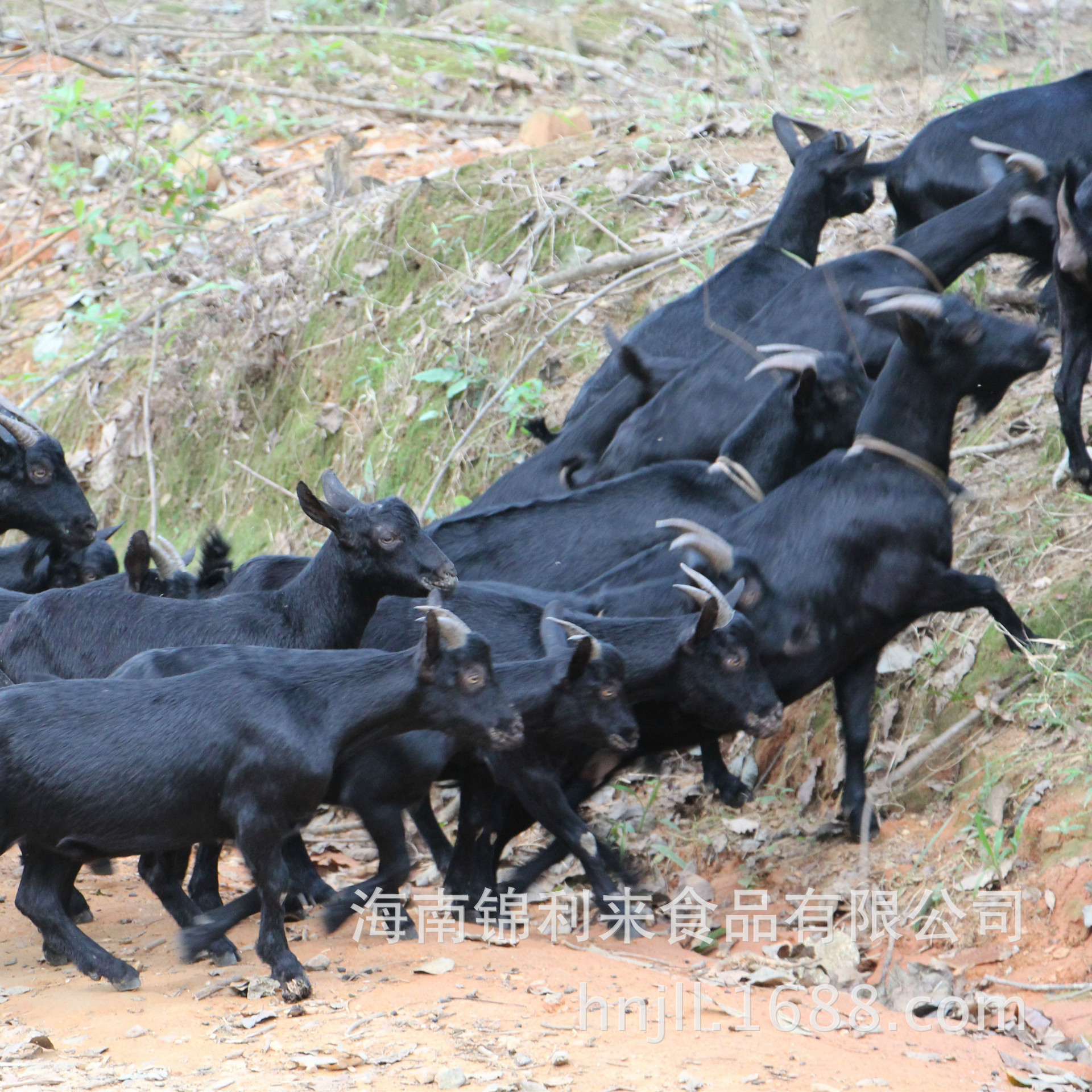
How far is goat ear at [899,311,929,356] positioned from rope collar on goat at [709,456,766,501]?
3.23 ft

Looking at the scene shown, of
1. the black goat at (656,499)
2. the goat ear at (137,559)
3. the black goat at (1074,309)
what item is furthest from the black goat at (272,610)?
the black goat at (1074,309)

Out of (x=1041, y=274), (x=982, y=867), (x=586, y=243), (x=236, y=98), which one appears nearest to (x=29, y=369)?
(x=236, y=98)

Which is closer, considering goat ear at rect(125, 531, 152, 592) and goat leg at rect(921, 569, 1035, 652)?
goat leg at rect(921, 569, 1035, 652)

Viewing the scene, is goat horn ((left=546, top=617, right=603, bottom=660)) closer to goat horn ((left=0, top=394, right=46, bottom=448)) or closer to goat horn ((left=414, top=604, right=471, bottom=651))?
goat horn ((left=414, top=604, right=471, bottom=651))

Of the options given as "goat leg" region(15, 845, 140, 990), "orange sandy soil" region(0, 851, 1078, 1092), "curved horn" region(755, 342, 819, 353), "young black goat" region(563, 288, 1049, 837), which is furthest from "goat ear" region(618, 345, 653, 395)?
"goat leg" region(15, 845, 140, 990)

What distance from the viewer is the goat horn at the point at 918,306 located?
584 cm

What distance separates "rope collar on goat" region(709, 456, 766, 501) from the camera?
6.67 m

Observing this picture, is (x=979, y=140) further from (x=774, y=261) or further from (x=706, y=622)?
(x=706, y=622)

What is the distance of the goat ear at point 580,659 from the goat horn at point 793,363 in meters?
1.74

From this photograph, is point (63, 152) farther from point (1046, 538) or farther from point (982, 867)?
point (982, 867)

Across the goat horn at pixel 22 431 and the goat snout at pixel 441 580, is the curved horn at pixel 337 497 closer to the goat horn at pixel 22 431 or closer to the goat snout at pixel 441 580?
the goat snout at pixel 441 580

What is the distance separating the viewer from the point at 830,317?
712cm

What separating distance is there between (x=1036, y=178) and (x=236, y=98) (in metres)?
9.33

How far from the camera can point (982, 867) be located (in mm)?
5621
